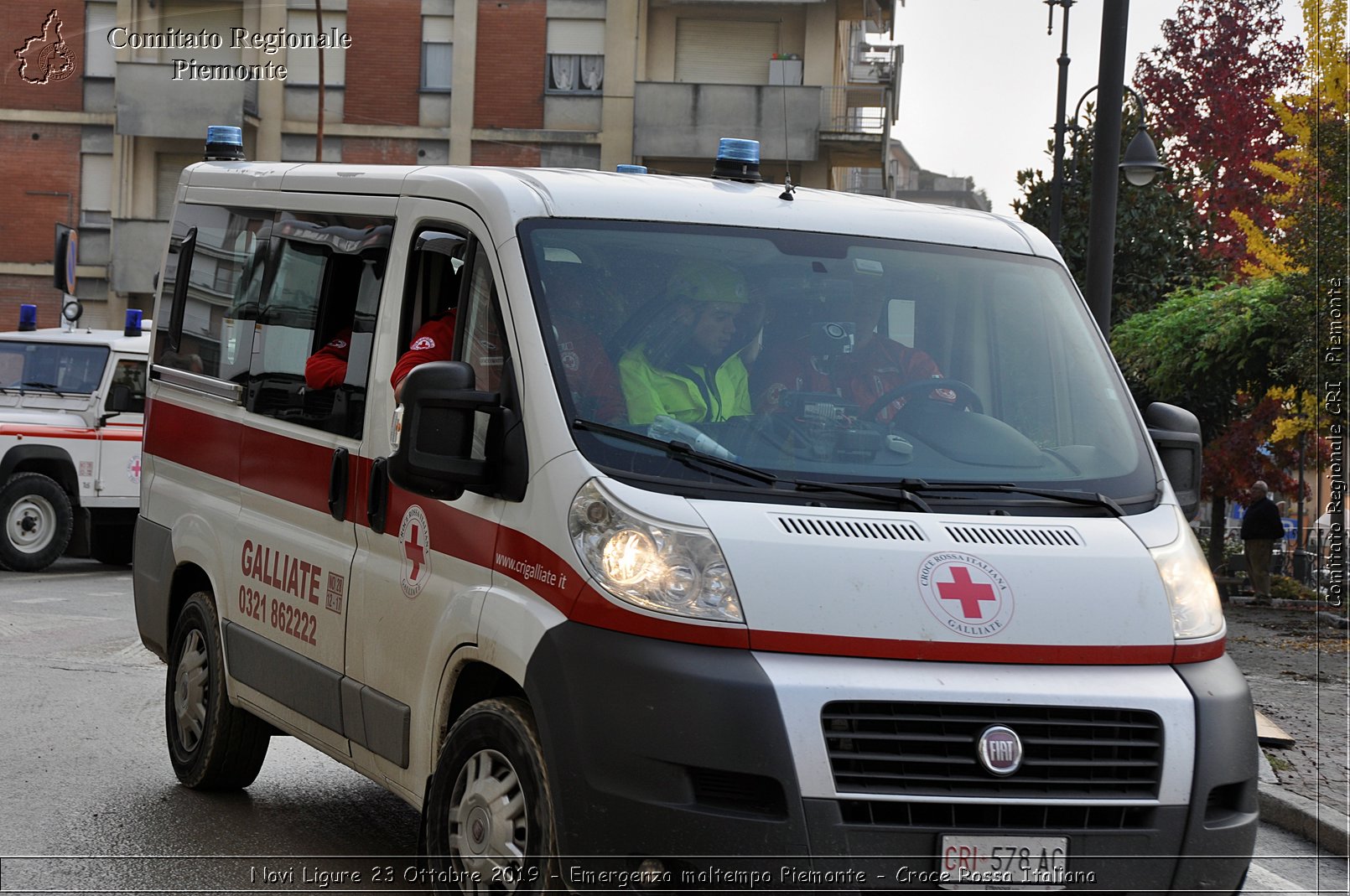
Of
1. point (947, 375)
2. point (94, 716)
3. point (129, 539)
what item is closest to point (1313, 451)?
point (129, 539)

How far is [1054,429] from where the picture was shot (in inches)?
197

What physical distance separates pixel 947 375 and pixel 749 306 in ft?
1.96

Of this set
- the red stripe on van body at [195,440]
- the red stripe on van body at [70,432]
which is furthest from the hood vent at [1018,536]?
the red stripe on van body at [70,432]

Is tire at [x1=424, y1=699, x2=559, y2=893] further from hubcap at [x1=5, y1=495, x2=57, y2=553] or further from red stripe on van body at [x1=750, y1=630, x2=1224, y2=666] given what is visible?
hubcap at [x1=5, y1=495, x2=57, y2=553]

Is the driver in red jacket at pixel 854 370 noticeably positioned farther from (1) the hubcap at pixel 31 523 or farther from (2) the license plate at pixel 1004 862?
(1) the hubcap at pixel 31 523

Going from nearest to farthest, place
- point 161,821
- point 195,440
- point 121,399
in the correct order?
point 161,821 → point 195,440 → point 121,399

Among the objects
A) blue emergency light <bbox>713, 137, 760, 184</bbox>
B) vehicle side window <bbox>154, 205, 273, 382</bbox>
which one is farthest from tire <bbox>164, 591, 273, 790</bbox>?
blue emergency light <bbox>713, 137, 760, 184</bbox>

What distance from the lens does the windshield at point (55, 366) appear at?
56.6ft

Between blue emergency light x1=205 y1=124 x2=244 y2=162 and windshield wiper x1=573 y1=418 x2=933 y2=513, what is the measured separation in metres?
3.94

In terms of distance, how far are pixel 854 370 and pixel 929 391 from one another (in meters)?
0.22

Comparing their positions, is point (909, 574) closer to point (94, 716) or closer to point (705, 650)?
point (705, 650)

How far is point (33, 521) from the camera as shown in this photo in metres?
17.1

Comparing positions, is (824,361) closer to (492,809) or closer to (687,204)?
(687,204)

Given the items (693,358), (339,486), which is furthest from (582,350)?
(339,486)
